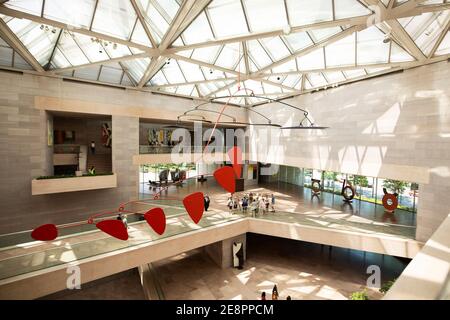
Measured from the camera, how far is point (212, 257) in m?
19.9

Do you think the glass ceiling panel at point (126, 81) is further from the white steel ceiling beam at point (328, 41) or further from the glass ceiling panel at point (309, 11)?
the glass ceiling panel at point (309, 11)

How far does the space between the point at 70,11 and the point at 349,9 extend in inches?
490

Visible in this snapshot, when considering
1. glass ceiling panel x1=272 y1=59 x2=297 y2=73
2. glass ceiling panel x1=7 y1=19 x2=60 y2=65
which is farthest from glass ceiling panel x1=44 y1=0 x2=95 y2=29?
glass ceiling panel x1=272 y1=59 x2=297 y2=73

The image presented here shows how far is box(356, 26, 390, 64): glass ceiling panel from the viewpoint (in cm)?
1305

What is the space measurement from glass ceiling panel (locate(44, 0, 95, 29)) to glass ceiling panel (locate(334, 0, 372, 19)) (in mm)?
10875

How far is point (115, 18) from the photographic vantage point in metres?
11.7

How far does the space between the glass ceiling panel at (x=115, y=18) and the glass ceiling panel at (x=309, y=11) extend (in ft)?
24.2

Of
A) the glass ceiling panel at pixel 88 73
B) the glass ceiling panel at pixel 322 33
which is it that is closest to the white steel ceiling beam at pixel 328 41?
the glass ceiling panel at pixel 322 33

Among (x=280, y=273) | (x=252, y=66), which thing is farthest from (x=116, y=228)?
(x=252, y=66)

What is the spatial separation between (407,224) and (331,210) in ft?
17.5

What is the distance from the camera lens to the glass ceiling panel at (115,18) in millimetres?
10891
